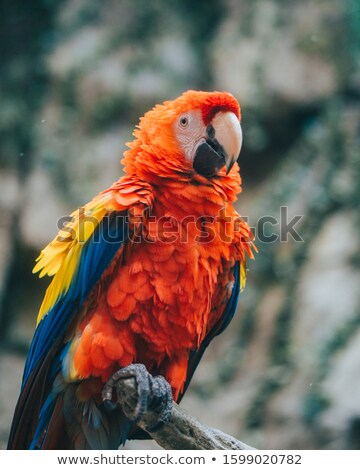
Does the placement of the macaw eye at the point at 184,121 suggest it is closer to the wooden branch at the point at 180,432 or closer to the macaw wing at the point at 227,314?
the macaw wing at the point at 227,314

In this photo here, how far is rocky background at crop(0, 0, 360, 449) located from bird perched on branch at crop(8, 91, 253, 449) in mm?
1795

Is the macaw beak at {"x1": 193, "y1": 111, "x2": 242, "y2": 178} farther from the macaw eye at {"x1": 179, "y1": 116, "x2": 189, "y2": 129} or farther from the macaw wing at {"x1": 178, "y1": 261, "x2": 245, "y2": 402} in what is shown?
the macaw wing at {"x1": 178, "y1": 261, "x2": 245, "y2": 402}

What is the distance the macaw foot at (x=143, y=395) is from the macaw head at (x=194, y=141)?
574mm

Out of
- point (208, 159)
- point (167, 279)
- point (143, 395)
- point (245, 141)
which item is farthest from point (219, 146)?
point (245, 141)

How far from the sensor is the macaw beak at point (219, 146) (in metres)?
1.82

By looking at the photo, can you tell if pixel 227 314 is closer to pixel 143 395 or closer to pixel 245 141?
pixel 143 395

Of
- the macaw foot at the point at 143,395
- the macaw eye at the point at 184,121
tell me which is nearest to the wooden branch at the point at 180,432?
the macaw foot at the point at 143,395

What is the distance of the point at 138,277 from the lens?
1.75 metres

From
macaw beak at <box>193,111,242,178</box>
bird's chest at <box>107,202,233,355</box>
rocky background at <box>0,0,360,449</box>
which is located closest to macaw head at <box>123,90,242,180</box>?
macaw beak at <box>193,111,242,178</box>

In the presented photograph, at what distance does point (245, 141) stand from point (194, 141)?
6.77 feet

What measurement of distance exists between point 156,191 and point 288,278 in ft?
6.84

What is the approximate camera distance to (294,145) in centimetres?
392

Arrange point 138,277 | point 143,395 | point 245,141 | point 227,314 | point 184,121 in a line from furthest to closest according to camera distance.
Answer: point 245,141 → point 227,314 → point 184,121 → point 138,277 → point 143,395

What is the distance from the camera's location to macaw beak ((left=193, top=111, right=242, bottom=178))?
182 centimetres
